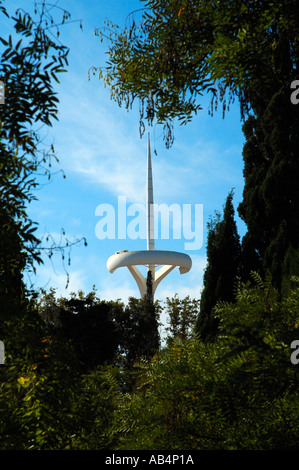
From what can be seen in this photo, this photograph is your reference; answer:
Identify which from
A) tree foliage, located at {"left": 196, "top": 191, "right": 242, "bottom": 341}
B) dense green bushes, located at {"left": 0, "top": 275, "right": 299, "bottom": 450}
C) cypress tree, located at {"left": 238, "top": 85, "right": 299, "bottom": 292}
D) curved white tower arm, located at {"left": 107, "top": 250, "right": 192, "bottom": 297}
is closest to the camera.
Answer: dense green bushes, located at {"left": 0, "top": 275, "right": 299, "bottom": 450}

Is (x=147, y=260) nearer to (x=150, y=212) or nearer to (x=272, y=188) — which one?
(x=150, y=212)

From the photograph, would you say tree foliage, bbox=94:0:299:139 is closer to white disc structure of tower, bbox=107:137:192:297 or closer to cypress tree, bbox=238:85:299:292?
cypress tree, bbox=238:85:299:292

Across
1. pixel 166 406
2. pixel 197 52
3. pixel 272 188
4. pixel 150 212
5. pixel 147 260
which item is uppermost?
pixel 150 212

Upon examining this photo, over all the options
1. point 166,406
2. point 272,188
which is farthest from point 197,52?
point 272,188

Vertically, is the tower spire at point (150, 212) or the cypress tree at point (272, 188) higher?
the tower spire at point (150, 212)

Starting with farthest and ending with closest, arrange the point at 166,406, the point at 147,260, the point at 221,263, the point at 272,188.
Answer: the point at 147,260
the point at 221,263
the point at 272,188
the point at 166,406

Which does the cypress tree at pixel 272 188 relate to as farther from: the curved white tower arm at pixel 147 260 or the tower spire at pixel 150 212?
the tower spire at pixel 150 212

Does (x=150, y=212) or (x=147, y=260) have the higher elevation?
(x=150, y=212)

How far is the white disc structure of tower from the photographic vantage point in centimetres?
3006

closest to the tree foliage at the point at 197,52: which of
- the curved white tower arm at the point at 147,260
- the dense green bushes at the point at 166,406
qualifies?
the dense green bushes at the point at 166,406

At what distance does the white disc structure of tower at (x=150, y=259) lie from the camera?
3006 cm

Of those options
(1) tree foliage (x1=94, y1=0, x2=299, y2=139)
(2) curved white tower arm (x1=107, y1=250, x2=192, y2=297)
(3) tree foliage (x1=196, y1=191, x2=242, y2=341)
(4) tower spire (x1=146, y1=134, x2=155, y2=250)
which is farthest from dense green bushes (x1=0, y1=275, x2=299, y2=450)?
(4) tower spire (x1=146, y1=134, x2=155, y2=250)

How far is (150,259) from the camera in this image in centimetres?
2997

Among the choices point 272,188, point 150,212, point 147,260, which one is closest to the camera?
point 272,188
